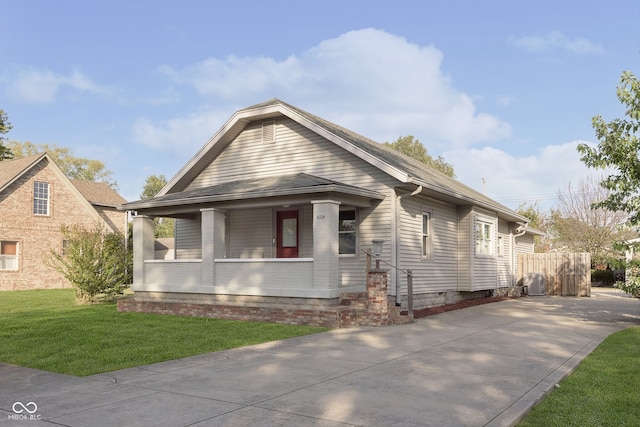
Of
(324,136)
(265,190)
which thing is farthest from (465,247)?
(265,190)

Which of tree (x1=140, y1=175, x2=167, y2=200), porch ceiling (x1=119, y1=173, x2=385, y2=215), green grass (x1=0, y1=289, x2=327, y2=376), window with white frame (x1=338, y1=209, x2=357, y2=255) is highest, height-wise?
tree (x1=140, y1=175, x2=167, y2=200)

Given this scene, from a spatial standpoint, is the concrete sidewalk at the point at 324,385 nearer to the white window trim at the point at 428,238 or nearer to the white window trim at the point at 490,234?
the white window trim at the point at 428,238

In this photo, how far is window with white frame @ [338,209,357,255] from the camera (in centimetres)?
1576

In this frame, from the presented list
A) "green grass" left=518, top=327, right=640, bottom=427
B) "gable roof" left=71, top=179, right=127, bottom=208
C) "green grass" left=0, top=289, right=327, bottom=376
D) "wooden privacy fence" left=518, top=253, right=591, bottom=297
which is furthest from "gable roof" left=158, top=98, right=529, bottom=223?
"gable roof" left=71, top=179, right=127, bottom=208

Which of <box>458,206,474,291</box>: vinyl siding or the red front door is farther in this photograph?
<box>458,206,474,291</box>: vinyl siding

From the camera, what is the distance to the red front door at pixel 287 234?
1703 centimetres

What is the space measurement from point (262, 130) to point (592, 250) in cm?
3220

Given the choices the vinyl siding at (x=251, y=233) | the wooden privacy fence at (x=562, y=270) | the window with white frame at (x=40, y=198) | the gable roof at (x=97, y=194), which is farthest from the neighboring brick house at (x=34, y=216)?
the wooden privacy fence at (x=562, y=270)

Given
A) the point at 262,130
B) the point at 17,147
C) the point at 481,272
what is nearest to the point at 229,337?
the point at 262,130

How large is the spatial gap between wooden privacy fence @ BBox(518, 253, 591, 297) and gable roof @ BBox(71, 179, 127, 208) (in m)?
24.5

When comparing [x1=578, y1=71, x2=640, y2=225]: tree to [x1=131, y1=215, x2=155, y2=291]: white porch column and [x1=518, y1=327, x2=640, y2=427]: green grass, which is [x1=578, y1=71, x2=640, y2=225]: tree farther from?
[x1=131, y1=215, x2=155, y2=291]: white porch column

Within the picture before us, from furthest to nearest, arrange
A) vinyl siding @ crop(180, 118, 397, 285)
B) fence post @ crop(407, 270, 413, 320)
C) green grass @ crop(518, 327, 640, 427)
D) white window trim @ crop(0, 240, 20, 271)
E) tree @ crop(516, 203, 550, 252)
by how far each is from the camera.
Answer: tree @ crop(516, 203, 550, 252) < white window trim @ crop(0, 240, 20, 271) < vinyl siding @ crop(180, 118, 397, 285) < fence post @ crop(407, 270, 413, 320) < green grass @ crop(518, 327, 640, 427)

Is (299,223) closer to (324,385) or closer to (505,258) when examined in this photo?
(324,385)

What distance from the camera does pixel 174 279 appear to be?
16.2 meters
